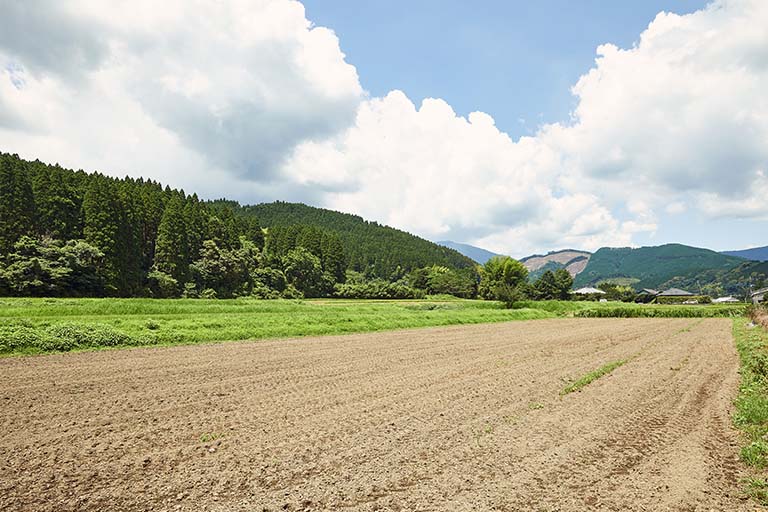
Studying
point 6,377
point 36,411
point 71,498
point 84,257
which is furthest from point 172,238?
point 71,498

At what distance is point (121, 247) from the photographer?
2359 inches

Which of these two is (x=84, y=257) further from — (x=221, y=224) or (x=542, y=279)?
(x=542, y=279)

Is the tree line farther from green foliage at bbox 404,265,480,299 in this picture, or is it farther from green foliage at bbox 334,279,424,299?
green foliage at bbox 404,265,480,299

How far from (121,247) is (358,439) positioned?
6370 centimetres

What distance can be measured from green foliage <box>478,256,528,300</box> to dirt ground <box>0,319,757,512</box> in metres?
96.9

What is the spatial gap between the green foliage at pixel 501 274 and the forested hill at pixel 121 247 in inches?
1796

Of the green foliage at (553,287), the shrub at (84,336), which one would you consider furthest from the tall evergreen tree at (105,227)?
the green foliage at (553,287)

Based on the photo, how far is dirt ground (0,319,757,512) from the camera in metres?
5.87

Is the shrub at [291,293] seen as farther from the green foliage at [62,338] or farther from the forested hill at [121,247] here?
the green foliage at [62,338]

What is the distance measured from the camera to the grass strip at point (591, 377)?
503 inches

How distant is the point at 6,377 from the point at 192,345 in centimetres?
937

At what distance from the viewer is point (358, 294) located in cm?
10262

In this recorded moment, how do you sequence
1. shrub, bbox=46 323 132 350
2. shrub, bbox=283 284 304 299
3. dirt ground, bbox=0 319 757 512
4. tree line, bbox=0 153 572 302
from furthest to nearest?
shrub, bbox=283 284 304 299, tree line, bbox=0 153 572 302, shrub, bbox=46 323 132 350, dirt ground, bbox=0 319 757 512

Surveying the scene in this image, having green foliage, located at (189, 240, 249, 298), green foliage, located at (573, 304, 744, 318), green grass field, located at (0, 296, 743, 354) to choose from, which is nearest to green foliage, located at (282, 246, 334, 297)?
green foliage, located at (189, 240, 249, 298)
